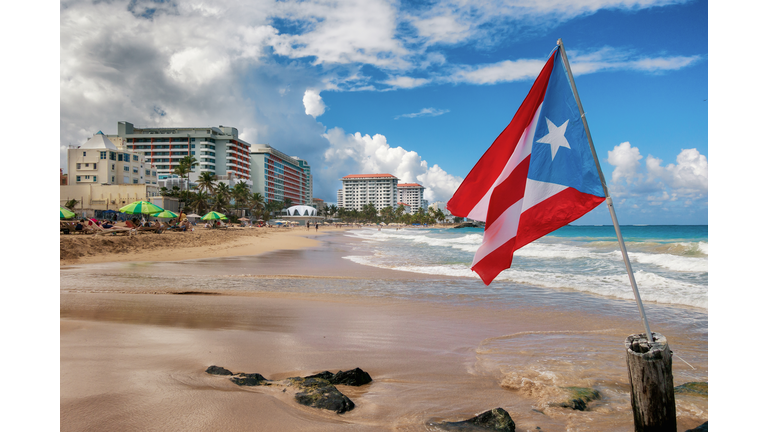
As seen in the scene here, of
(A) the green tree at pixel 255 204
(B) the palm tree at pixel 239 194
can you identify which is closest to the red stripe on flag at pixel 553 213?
(B) the palm tree at pixel 239 194

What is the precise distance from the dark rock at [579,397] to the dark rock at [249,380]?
326 centimetres

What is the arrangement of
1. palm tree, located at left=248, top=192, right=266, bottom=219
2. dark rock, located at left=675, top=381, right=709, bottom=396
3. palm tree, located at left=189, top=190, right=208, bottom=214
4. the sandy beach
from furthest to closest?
palm tree, located at left=248, top=192, right=266, bottom=219
palm tree, located at left=189, top=190, right=208, bottom=214
dark rock, located at left=675, top=381, right=709, bottom=396
the sandy beach

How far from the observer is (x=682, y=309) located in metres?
9.22

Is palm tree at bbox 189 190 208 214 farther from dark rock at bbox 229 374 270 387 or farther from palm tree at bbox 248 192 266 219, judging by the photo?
dark rock at bbox 229 374 270 387

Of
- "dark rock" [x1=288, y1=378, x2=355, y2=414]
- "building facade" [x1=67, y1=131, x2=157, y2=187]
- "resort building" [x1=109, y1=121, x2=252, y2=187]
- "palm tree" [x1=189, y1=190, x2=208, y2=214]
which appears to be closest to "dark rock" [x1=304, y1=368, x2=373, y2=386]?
"dark rock" [x1=288, y1=378, x2=355, y2=414]

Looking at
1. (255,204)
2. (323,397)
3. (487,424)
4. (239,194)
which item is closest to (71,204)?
(239,194)

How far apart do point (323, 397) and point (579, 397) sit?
111 inches

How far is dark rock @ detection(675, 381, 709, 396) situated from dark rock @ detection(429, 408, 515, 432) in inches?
97.0

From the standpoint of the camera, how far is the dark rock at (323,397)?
374cm

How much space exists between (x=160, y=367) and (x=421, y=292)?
7619 millimetres

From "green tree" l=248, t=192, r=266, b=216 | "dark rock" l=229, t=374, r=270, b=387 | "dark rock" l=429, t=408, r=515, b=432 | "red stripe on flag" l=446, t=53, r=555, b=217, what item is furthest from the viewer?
"green tree" l=248, t=192, r=266, b=216

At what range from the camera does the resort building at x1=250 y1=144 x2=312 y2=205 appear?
490 feet

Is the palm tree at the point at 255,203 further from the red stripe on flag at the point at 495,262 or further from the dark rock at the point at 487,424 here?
the dark rock at the point at 487,424
